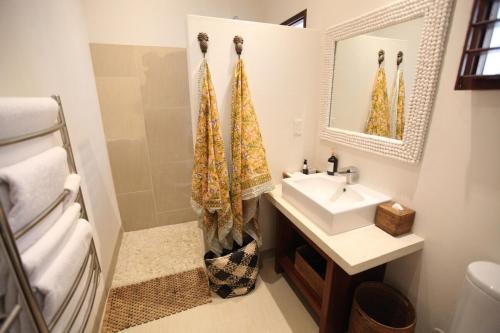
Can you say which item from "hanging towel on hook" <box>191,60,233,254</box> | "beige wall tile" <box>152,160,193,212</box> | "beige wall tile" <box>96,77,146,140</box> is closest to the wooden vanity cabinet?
"hanging towel on hook" <box>191,60,233,254</box>

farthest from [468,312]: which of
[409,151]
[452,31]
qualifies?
[452,31]

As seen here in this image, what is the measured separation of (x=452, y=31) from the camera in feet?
3.02

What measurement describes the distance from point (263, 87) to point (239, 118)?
1.11 ft

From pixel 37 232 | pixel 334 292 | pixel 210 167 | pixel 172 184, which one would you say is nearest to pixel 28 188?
pixel 37 232

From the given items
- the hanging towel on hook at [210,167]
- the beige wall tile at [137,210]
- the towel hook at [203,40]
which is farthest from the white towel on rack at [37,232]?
the beige wall tile at [137,210]

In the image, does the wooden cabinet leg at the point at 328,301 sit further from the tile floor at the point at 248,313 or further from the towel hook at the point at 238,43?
the towel hook at the point at 238,43

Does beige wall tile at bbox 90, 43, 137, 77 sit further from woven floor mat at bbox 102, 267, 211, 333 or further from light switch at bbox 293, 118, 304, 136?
woven floor mat at bbox 102, 267, 211, 333

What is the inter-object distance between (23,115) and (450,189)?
66.3 inches

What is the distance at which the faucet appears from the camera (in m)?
1.48

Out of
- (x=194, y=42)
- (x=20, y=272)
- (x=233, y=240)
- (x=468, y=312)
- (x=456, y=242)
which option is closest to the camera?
(x=20, y=272)

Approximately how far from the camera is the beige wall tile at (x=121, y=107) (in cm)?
202

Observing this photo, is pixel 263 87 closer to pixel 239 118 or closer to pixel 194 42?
pixel 239 118

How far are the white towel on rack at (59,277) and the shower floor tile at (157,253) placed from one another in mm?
1163

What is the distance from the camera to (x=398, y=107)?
1.18m
